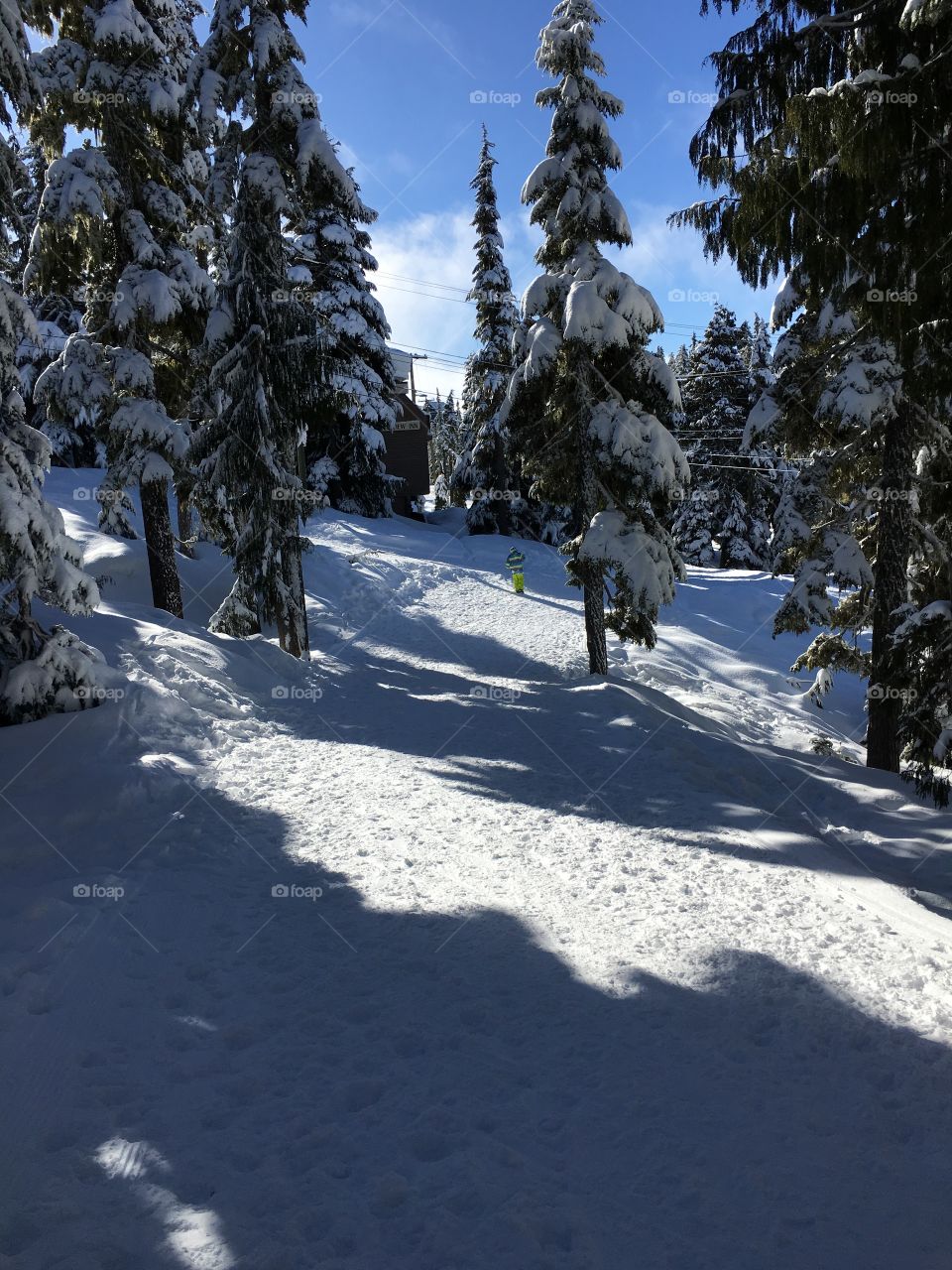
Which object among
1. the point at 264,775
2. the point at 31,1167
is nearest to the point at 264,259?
the point at 264,775

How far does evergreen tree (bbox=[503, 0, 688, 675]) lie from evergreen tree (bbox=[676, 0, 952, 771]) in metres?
4.21

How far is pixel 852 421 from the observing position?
10414 mm

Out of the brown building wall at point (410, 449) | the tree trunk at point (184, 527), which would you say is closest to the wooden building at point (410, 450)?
the brown building wall at point (410, 449)

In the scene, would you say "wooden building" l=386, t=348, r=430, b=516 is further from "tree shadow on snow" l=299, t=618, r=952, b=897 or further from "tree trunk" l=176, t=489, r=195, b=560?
"tree shadow on snow" l=299, t=618, r=952, b=897

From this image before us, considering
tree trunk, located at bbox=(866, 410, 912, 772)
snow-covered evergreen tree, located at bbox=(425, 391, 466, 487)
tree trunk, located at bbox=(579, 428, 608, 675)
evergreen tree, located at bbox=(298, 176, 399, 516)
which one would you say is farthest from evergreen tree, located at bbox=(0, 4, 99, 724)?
snow-covered evergreen tree, located at bbox=(425, 391, 466, 487)

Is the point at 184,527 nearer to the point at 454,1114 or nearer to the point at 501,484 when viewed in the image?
the point at 501,484

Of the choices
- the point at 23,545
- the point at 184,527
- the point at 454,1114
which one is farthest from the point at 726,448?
the point at 454,1114

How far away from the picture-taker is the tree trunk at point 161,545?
1345cm

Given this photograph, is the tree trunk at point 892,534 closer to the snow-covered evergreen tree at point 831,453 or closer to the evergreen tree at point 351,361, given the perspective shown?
the snow-covered evergreen tree at point 831,453

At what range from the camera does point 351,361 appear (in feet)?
96.8

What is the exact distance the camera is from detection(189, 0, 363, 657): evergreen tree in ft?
42.7

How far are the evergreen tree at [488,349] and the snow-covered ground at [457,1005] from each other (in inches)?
967

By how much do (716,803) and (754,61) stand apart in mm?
8015

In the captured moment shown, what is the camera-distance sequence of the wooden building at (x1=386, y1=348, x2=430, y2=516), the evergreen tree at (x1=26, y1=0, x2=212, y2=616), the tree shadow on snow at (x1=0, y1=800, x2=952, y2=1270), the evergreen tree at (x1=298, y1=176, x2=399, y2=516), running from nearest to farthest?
the tree shadow on snow at (x1=0, y1=800, x2=952, y2=1270)
the evergreen tree at (x1=26, y1=0, x2=212, y2=616)
the evergreen tree at (x1=298, y1=176, x2=399, y2=516)
the wooden building at (x1=386, y1=348, x2=430, y2=516)
